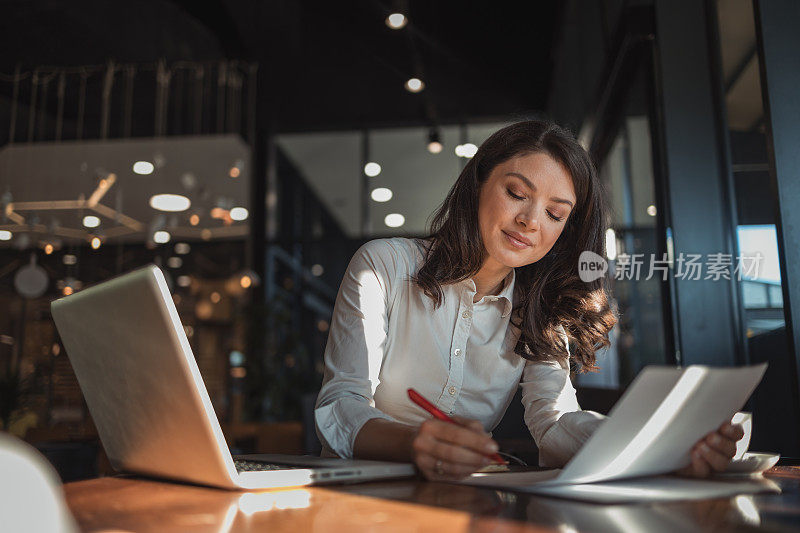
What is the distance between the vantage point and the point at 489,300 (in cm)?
172

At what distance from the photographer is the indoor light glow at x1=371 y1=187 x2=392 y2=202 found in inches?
323

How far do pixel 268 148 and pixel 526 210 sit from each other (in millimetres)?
7105

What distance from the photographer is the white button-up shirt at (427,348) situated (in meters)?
1.49

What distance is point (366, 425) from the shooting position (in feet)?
3.96

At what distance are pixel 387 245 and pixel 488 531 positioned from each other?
113 cm

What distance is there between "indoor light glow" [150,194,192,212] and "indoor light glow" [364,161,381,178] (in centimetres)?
264

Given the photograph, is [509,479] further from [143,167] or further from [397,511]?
[143,167]

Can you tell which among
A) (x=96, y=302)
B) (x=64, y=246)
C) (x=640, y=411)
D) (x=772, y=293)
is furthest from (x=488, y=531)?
(x=64, y=246)

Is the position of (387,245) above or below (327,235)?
below

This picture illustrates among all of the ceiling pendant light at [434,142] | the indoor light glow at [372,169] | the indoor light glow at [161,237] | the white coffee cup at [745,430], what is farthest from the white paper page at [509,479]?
the indoor light glow at [161,237]

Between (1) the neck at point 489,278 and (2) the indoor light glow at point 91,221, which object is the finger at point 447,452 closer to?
(1) the neck at point 489,278

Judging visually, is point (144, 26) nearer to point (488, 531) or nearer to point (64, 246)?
point (64, 246)

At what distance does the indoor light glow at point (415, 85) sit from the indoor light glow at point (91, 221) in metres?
4.85

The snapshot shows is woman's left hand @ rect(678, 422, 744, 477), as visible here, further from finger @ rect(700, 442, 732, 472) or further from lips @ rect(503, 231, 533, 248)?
lips @ rect(503, 231, 533, 248)
